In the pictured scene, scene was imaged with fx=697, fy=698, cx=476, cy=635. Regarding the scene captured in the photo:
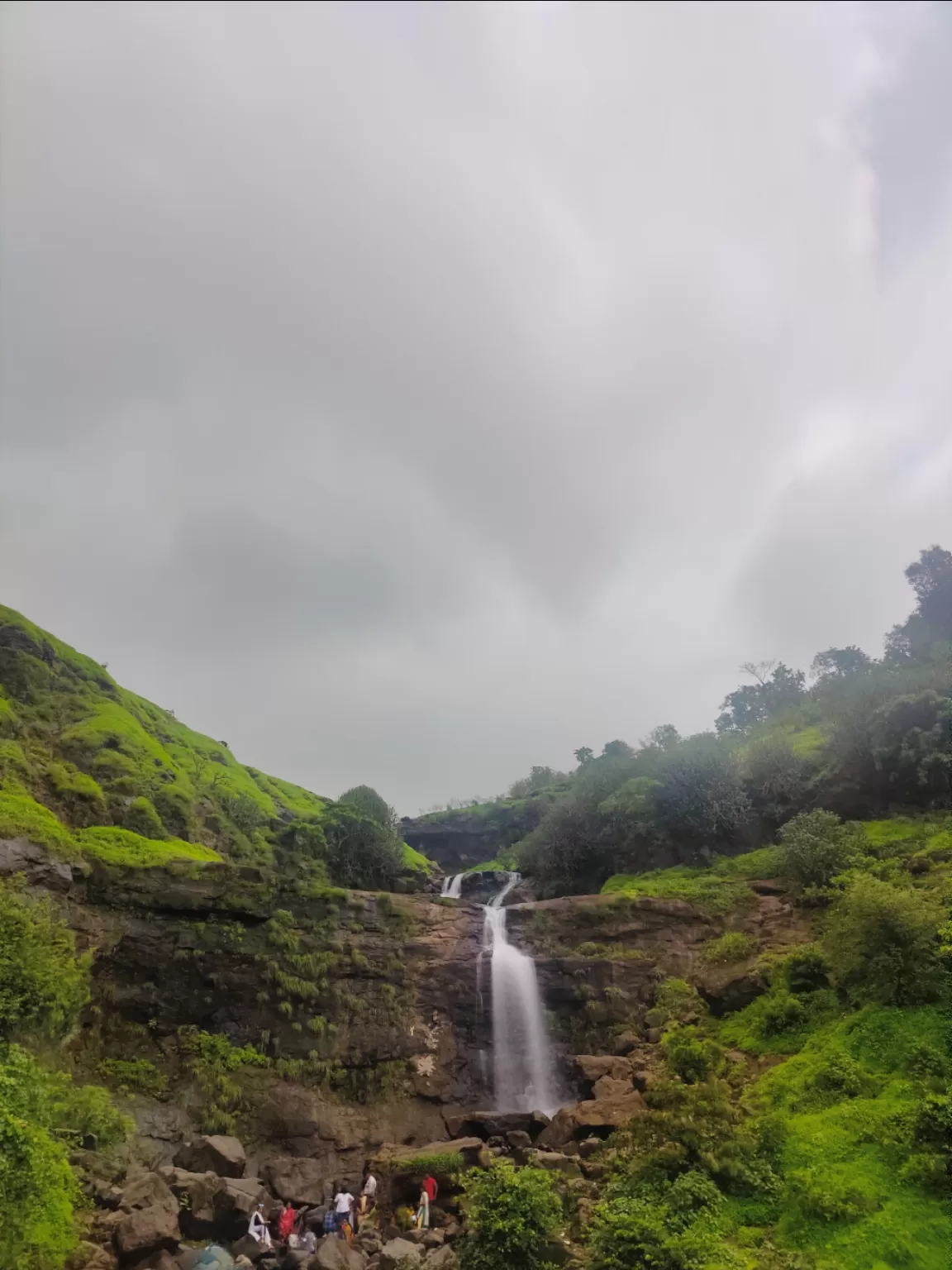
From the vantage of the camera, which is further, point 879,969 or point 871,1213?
point 879,969

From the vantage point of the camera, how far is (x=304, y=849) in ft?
150

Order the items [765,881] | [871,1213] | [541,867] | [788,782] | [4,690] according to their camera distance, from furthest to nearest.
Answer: [541,867]
[788,782]
[4,690]
[765,881]
[871,1213]

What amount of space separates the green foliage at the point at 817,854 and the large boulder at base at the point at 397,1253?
20.2 metres

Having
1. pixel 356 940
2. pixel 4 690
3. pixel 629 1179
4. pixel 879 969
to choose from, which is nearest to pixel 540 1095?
pixel 356 940

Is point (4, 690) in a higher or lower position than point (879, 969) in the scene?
higher

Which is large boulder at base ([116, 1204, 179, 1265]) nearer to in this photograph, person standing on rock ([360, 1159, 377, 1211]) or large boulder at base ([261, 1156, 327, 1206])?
large boulder at base ([261, 1156, 327, 1206])

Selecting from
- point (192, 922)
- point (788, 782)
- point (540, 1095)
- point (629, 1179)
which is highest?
point (788, 782)

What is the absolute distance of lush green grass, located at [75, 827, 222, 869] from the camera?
1104 inches

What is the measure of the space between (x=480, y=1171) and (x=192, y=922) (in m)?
16.8

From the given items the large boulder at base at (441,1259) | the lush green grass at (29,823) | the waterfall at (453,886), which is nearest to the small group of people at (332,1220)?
the large boulder at base at (441,1259)

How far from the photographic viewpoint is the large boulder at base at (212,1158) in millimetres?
20172

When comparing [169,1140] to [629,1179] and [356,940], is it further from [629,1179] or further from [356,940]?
[629,1179]

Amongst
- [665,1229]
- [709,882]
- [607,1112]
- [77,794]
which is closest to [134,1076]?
[77,794]

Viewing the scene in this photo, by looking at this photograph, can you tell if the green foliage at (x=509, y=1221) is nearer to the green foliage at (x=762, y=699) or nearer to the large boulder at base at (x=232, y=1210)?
the large boulder at base at (x=232, y=1210)
